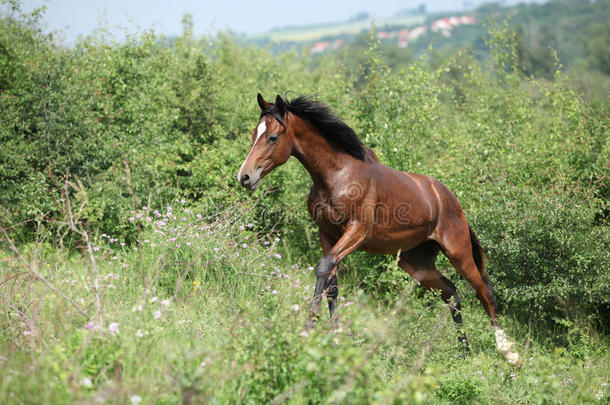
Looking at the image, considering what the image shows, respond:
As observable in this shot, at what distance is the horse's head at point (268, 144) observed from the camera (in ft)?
16.2

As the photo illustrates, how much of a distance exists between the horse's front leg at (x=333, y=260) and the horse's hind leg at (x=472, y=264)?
1343 millimetres

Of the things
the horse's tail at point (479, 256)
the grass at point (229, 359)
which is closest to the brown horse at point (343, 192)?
the horse's tail at point (479, 256)

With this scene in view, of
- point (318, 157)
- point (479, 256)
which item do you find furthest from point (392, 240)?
point (479, 256)

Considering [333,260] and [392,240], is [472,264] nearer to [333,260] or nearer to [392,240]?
[392,240]

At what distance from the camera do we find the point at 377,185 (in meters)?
5.48

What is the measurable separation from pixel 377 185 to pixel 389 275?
8.63ft

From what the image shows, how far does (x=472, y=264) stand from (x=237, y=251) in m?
2.83

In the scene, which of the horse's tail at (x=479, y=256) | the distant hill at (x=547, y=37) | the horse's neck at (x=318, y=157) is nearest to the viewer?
the horse's neck at (x=318, y=157)

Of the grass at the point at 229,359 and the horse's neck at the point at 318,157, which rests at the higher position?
the horse's neck at the point at 318,157

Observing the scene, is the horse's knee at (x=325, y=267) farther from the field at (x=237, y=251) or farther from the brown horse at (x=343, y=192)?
the field at (x=237, y=251)

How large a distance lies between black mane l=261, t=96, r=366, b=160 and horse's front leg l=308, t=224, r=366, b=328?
81cm

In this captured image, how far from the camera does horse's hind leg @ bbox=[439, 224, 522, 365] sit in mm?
6074

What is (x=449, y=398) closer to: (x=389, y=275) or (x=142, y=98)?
(x=389, y=275)

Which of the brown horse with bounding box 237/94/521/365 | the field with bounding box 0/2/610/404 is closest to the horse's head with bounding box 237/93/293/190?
the brown horse with bounding box 237/94/521/365
